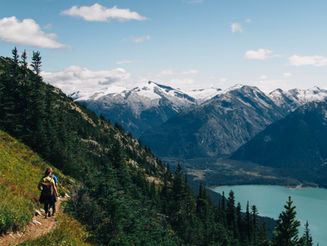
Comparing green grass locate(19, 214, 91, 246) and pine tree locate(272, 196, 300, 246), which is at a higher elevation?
green grass locate(19, 214, 91, 246)

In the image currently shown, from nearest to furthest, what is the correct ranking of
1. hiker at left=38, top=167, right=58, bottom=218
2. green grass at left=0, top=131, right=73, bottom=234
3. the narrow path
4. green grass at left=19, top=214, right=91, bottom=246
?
1. green grass at left=19, top=214, right=91, bottom=246
2. the narrow path
3. green grass at left=0, top=131, right=73, bottom=234
4. hiker at left=38, top=167, right=58, bottom=218

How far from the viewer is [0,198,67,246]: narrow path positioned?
51.7 ft

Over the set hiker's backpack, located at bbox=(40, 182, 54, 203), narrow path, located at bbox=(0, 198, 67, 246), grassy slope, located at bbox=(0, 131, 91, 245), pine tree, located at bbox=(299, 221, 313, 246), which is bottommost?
A: pine tree, located at bbox=(299, 221, 313, 246)

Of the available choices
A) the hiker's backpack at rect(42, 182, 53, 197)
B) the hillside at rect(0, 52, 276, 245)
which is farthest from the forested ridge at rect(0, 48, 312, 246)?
the hiker's backpack at rect(42, 182, 53, 197)

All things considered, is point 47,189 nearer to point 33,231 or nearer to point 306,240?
point 33,231

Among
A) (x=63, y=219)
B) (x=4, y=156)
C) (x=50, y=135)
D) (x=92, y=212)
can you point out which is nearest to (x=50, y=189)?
(x=63, y=219)

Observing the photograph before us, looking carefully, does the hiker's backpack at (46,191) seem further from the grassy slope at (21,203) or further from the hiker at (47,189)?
the grassy slope at (21,203)

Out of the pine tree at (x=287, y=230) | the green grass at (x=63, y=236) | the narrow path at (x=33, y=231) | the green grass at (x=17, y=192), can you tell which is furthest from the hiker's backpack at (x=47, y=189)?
the pine tree at (x=287, y=230)

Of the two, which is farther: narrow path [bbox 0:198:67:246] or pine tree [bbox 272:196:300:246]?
pine tree [bbox 272:196:300:246]

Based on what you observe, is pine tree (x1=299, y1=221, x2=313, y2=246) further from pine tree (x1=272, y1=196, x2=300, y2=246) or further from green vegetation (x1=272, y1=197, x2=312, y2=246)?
pine tree (x1=272, y1=196, x2=300, y2=246)

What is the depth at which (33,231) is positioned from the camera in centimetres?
1823

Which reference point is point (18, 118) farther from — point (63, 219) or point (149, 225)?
point (63, 219)

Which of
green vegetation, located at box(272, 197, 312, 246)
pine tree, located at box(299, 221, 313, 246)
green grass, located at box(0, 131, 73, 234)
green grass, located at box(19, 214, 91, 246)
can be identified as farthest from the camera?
green vegetation, located at box(272, 197, 312, 246)

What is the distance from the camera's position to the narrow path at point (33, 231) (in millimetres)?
15755
